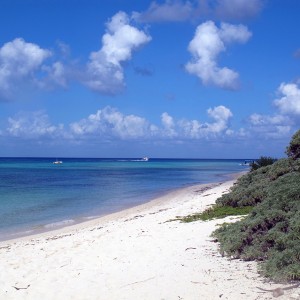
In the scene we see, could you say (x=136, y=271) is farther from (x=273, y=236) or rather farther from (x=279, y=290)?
(x=279, y=290)

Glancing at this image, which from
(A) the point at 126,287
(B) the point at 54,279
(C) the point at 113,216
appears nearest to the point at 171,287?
(A) the point at 126,287

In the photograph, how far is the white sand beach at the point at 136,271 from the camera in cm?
728

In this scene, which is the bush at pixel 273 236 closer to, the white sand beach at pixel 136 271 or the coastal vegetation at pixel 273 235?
the coastal vegetation at pixel 273 235

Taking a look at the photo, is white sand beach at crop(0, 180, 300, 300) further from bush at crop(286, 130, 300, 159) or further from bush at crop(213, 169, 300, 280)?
bush at crop(286, 130, 300, 159)

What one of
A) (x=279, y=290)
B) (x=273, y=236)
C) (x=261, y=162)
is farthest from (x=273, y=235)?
(x=261, y=162)

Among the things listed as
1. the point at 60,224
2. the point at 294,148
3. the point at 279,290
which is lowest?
the point at 60,224

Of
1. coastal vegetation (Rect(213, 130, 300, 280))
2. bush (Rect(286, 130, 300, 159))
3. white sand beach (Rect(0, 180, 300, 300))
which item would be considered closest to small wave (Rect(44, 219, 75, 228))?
white sand beach (Rect(0, 180, 300, 300))

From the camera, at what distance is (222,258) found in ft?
29.3

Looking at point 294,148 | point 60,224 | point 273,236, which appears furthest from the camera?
point 60,224

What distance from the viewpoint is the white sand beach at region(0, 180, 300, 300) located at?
7.28 m

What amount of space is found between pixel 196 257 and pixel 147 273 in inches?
49.7

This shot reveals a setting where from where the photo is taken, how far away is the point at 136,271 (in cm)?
877

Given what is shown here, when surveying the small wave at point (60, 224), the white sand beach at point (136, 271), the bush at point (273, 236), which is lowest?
the small wave at point (60, 224)

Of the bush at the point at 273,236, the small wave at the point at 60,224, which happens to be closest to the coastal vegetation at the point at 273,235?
the bush at the point at 273,236
